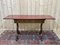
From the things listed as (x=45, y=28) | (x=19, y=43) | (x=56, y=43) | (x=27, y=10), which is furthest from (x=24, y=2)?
(x=56, y=43)

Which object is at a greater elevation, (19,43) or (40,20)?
(40,20)

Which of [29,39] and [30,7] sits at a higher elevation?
[30,7]

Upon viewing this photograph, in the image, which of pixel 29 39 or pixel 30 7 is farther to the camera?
pixel 30 7

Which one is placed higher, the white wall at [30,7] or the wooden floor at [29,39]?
the white wall at [30,7]

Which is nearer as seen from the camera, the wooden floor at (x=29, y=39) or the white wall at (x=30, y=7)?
the wooden floor at (x=29, y=39)

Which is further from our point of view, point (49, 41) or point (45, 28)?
point (45, 28)

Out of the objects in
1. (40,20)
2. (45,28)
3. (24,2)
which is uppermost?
(24,2)

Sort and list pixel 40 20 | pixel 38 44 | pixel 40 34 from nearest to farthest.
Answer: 1. pixel 38 44
2. pixel 40 20
3. pixel 40 34

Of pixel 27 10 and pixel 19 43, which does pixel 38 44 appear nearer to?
pixel 19 43

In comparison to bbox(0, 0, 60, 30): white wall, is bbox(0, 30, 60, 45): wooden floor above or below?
below

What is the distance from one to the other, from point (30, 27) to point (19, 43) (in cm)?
93

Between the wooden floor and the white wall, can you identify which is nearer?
the wooden floor

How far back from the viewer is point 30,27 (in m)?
3.41

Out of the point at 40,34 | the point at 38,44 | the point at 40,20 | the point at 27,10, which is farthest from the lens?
the point at 27,10
